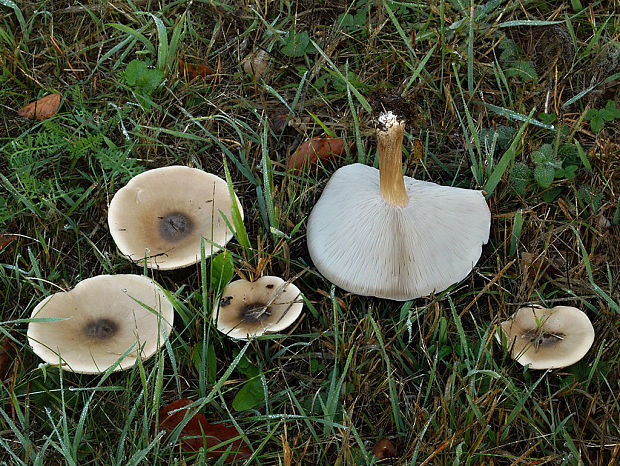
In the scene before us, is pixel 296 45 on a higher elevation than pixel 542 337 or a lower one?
higher

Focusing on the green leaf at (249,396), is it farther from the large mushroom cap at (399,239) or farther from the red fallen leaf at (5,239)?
the red fallen leaf at (5,239)

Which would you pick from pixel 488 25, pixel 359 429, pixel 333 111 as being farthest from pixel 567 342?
pixel 488 25

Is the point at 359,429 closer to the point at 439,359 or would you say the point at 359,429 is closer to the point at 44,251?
the point at 439,359

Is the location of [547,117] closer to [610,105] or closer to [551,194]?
[610,105]

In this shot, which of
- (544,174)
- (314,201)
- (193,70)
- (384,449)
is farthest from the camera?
(193,70)

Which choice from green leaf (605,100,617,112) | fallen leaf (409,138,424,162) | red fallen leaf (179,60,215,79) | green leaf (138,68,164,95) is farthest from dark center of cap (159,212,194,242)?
green leaf (605,100,617,112)

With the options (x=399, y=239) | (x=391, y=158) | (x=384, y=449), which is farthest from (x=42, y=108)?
(x=384, y=449)

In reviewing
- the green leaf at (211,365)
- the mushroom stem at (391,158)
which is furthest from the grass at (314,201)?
Answer: the mushroom stem at (391,158)

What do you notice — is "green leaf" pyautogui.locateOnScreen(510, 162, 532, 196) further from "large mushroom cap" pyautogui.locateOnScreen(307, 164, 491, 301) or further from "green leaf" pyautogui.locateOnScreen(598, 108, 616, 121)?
"green leaf" pyautogui.locateOnScreen(598, 108, 616, 121)
